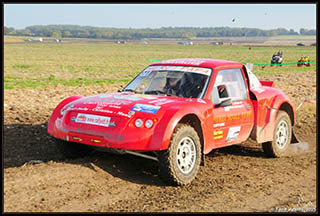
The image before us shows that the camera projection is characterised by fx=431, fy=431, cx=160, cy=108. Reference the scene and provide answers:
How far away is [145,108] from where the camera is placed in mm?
5938

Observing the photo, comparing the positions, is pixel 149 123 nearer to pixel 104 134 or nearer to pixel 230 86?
pixel 104 134

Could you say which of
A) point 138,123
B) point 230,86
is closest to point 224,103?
point 230,86

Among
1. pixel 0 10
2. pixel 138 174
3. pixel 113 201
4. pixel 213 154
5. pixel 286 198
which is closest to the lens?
pixel 113 201

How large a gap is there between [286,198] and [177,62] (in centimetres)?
300

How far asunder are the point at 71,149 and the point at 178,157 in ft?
6.30

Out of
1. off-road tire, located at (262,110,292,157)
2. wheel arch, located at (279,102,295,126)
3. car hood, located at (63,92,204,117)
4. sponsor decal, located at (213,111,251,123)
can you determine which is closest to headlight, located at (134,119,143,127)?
car hood, located at (63,92,204,117)

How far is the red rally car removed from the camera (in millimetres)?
5723

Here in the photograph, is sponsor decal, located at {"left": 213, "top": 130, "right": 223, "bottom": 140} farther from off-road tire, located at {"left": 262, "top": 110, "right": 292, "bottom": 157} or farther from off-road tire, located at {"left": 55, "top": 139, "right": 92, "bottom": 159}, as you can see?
off-road tire, located at {"left": 55, "top": 139, "right": 92, "bottom": 159}

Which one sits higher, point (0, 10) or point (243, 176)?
point (0, 10)

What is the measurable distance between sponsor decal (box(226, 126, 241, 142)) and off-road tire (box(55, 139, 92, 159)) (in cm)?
233

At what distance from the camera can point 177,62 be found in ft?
24.6

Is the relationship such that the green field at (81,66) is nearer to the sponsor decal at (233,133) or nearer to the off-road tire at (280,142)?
the off-road tire at (280,142)

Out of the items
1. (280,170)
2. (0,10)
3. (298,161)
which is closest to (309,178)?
(280,170)

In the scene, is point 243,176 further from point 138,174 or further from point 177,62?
point 177,62
